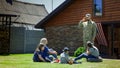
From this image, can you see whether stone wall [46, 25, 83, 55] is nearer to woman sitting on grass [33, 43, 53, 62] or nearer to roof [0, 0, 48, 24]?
woman sitting on grass [33, 43, 53, 62]

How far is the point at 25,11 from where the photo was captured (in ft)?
142

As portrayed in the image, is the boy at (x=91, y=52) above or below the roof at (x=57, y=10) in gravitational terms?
below

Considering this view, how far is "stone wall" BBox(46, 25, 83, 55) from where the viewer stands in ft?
85.9

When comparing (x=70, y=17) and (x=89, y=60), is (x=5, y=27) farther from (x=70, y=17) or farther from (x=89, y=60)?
(x=89, y=60)

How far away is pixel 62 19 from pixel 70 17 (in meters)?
1.07

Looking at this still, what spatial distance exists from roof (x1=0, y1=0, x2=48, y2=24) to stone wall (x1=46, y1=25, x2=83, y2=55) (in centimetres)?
1034

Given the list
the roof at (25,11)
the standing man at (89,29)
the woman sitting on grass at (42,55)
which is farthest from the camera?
the roof at (25,11)

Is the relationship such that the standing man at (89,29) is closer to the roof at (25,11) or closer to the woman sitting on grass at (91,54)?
the woman sitting on grass at (91,54)

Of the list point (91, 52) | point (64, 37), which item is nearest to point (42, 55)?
point (91, 52)

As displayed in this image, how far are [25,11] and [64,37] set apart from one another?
16781 millimetres

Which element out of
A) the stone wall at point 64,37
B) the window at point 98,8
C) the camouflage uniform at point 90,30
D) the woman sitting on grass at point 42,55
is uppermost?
the window at point 98,8

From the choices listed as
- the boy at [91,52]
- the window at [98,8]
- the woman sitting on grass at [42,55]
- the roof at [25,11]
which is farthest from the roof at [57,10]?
the woman sitting on grass at [42,55]

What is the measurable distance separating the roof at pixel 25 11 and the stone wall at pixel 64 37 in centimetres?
1034

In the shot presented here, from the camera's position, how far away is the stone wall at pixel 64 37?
26.2 m
